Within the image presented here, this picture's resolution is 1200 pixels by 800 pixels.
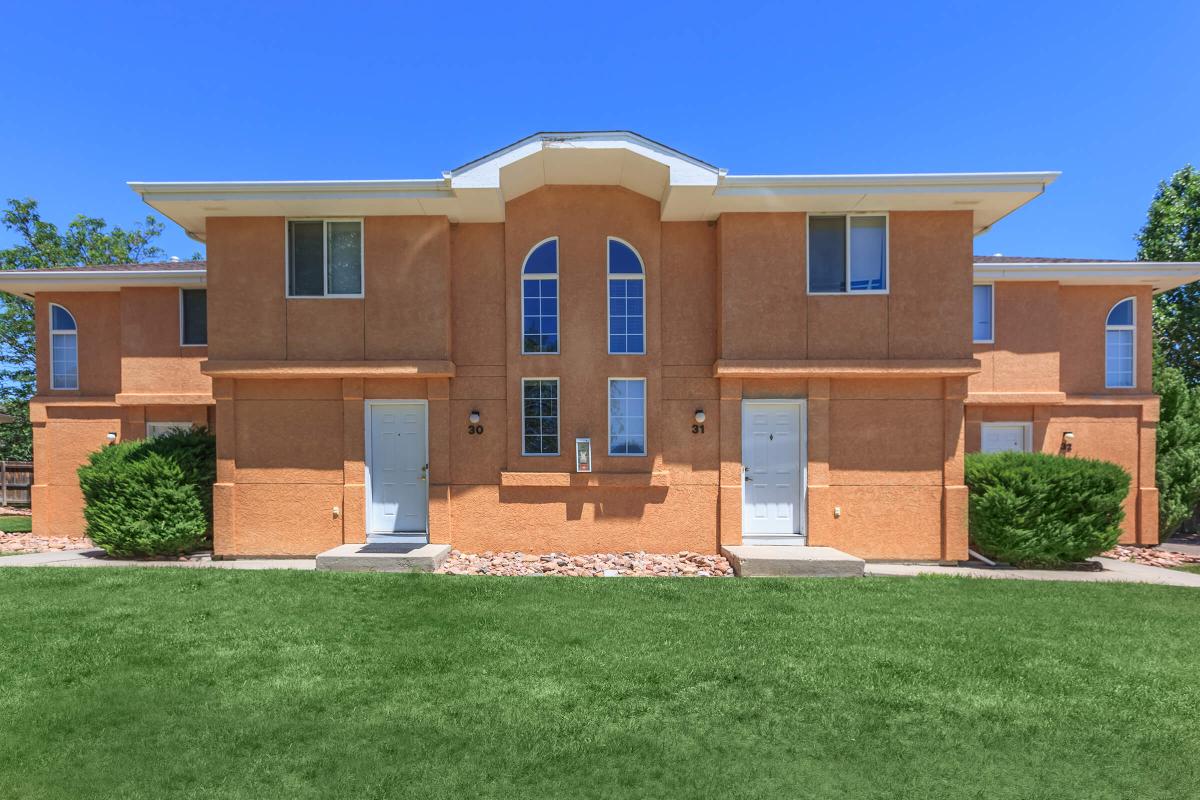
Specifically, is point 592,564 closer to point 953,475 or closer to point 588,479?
point 588,479

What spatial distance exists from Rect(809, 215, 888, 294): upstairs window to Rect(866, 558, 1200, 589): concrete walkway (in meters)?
4.48

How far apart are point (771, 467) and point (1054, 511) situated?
440 centimetres

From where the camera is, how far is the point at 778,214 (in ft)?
31.0

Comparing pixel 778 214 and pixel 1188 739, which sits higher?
pixel 778 214

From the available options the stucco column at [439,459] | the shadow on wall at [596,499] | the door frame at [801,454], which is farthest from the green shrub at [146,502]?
the door frame at [801,454]

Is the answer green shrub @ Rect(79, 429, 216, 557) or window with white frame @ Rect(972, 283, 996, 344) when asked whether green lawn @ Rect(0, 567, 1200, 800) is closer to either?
green shrub @ Rect(79, 429, 216, 557)

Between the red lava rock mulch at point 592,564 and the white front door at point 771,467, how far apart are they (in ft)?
3.51

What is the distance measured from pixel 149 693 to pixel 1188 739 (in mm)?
7600

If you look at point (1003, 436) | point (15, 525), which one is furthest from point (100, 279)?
point (1003, 436)

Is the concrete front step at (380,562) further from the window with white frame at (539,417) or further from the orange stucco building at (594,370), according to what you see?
the window with white frame at (539,417)

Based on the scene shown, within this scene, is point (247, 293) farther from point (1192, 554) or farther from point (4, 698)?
point (1192, 554)

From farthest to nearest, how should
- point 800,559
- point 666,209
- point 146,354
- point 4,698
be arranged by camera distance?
1. point 146,354
2. point 666,209
3. point 800,559
4. point 4,698

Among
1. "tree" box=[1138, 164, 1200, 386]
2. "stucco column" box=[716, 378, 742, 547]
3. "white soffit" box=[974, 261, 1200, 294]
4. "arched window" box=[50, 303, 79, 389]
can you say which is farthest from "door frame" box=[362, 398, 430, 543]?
"tree" box=[1138, 164, 1200, 386]

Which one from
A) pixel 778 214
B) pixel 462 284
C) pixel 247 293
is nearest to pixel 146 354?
pixel 247 293
